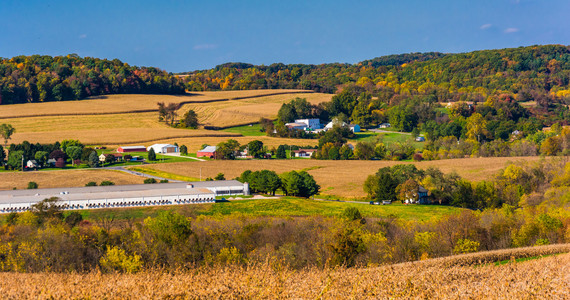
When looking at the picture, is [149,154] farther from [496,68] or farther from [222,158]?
[496,68]

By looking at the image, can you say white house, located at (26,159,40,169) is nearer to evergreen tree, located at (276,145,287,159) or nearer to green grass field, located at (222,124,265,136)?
evergreen tree, located at (276,145,287,159)

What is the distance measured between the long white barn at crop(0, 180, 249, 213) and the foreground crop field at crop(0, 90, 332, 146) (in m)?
29.1

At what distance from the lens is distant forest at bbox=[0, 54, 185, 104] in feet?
381

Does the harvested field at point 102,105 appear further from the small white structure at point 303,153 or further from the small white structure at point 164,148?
the small white structure at point 303,153

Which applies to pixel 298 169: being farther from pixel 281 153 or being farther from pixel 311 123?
pixel 311 123

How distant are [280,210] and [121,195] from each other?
1540 centimetres

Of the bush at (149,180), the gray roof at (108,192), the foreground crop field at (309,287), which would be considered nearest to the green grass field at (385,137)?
the gray roof at (108,192)

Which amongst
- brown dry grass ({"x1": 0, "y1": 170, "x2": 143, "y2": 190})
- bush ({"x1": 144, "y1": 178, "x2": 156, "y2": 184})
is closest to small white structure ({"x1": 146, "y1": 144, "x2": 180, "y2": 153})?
brown dry grass ({"x1": 0, "y1": 170, "x2": 143, "y2": 190})

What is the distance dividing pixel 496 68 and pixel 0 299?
18934 centimetres

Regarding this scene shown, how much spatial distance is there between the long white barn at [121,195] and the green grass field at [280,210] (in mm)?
1409

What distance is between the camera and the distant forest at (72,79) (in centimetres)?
11625

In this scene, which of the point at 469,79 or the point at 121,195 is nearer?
the point at 121,195

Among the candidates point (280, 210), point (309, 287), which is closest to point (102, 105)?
point (280, 210)

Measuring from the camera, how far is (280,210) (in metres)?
52.1
